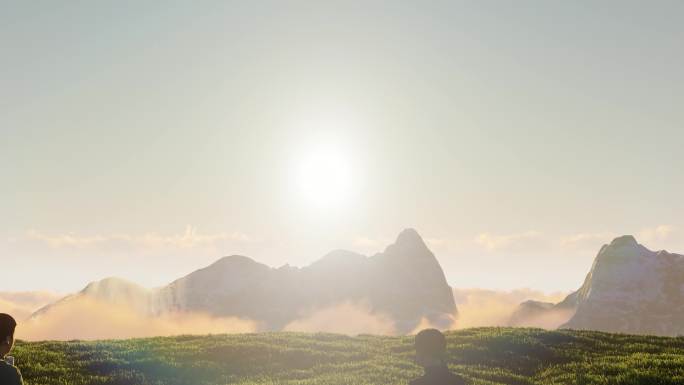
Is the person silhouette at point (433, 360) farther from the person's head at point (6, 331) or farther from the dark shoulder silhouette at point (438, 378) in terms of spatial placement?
the person's head at point (6, 331)

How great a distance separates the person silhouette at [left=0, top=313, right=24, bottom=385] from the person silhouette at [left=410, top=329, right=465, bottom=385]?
6728 mm

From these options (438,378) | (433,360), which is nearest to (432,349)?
(433,360)

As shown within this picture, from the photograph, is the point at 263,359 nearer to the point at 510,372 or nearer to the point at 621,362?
the point at 510,372

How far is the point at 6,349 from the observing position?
366 inches

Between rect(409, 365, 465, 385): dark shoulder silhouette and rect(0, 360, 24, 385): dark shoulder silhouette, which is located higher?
rect(0, 360, 24, 385): dark shoulder silhouette

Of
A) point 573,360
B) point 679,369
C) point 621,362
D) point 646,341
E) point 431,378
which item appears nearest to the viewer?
point 431,378

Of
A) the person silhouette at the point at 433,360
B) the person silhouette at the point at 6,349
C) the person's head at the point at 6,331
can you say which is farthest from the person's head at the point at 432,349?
the person's head at the point at 6,331

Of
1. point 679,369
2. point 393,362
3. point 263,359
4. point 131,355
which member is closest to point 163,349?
point 131,355

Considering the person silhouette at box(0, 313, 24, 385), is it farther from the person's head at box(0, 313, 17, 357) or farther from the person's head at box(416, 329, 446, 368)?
the person's head at box(416, 329, 446, 368)

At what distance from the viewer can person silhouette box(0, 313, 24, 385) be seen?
357 inches

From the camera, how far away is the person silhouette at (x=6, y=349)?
357 inches

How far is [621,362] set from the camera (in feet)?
101

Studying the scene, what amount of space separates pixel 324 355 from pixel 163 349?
10.1 metres

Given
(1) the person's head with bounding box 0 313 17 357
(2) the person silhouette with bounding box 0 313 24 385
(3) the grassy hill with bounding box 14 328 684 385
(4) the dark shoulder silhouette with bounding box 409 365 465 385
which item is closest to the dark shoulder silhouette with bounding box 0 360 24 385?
(2) the person silhouette with bounding box 0 313 24 385
